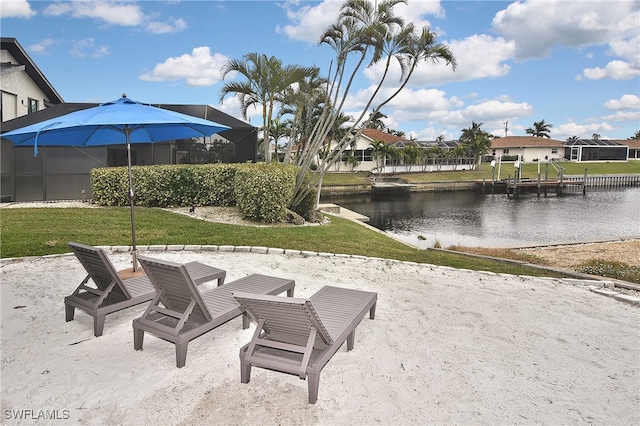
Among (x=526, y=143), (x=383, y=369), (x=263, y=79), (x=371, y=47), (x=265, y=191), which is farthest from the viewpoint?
(x=526, y=143)

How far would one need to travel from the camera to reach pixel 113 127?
5672 millimetres

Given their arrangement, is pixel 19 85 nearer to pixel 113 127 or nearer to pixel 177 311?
pixel 113 127

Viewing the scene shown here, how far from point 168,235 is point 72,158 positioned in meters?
8.44

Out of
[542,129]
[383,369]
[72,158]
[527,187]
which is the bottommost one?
[383,369]

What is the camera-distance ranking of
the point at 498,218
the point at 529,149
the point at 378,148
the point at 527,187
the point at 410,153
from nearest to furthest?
the point at 498,218 < the point at 527,187 < the point at 378,148 < the point at 410,153 < the point at 529,149

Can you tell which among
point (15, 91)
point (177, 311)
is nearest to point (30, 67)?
point (15, 91)

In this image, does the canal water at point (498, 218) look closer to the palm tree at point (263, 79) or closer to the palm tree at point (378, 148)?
the palm tree at point (263, 79)

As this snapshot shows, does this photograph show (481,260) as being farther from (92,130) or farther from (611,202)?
(611,202)

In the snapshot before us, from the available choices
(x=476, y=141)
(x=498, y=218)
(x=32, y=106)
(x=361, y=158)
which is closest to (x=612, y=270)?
(x=498, y=218)

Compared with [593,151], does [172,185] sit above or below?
below

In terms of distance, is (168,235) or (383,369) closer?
(383,369)

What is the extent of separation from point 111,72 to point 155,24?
2892 millimetres

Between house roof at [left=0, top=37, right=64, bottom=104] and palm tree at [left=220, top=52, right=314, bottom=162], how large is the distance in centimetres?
875

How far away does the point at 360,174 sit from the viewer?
152 feet
